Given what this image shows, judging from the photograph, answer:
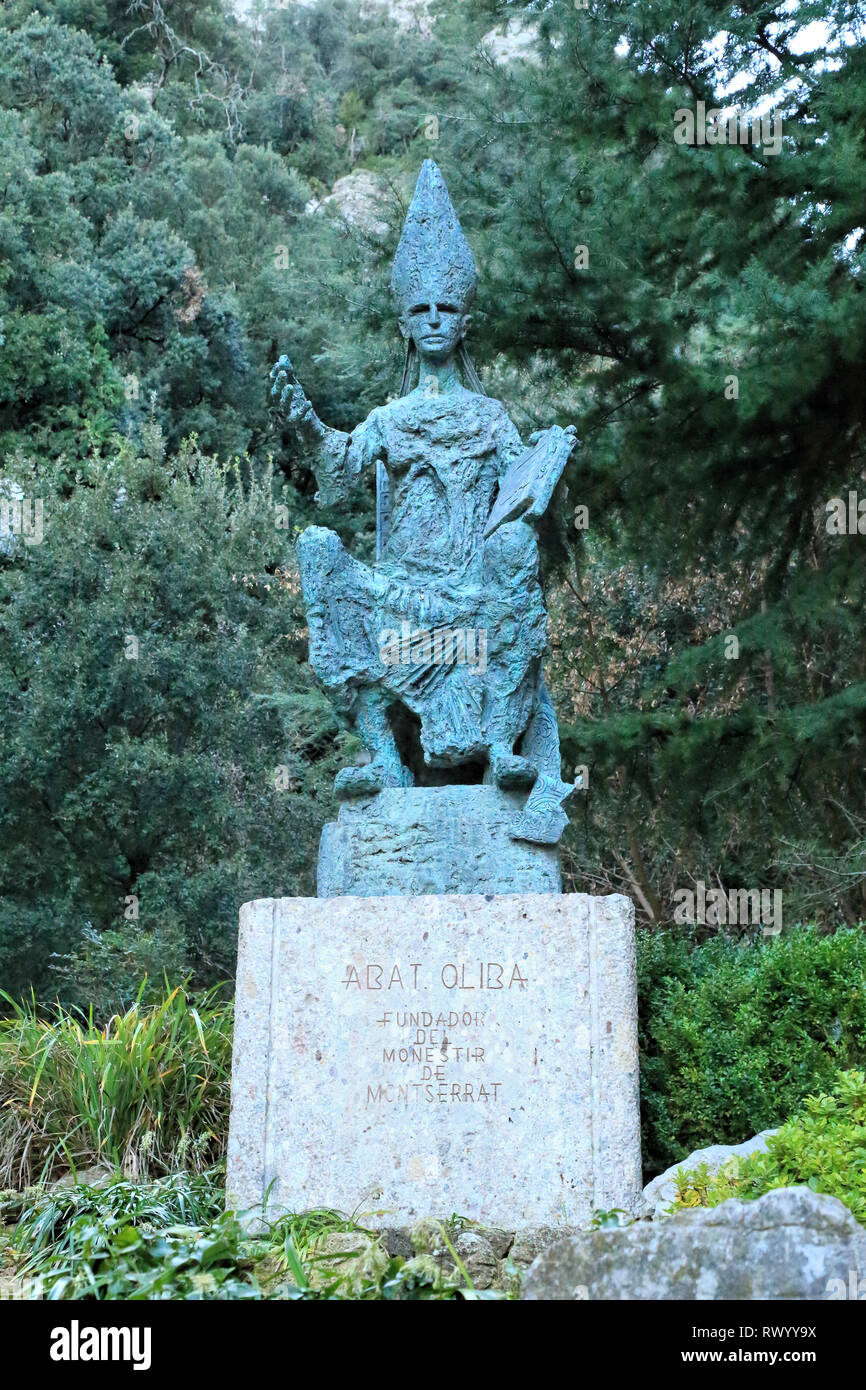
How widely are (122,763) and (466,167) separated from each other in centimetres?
557

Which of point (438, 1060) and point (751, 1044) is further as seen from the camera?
point (751, 1044)

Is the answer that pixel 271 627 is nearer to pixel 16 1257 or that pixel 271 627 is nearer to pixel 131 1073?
pixel 131 1073

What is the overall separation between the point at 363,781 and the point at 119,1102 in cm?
164

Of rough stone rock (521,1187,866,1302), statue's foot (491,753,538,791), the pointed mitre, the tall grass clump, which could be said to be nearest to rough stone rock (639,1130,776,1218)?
rough stone rock (521,1187,866,1302)

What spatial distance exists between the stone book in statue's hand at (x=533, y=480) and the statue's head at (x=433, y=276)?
0.76 meters

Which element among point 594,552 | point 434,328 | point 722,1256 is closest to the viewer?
point 722,1256

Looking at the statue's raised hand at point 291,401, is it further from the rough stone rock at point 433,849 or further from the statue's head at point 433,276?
the rough stone rock at point 433,849

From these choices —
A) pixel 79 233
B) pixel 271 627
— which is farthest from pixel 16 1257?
pixel 79 233

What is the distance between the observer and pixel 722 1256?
3.09 m

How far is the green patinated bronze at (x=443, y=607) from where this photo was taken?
237 inches

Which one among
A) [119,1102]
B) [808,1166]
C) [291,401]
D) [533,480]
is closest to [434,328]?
[291,401]

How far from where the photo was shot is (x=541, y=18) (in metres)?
11.0

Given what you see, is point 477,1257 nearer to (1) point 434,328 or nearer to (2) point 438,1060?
(2) point 438,1060

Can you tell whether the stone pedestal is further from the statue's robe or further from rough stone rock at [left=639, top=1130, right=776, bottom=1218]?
the statue's robe
